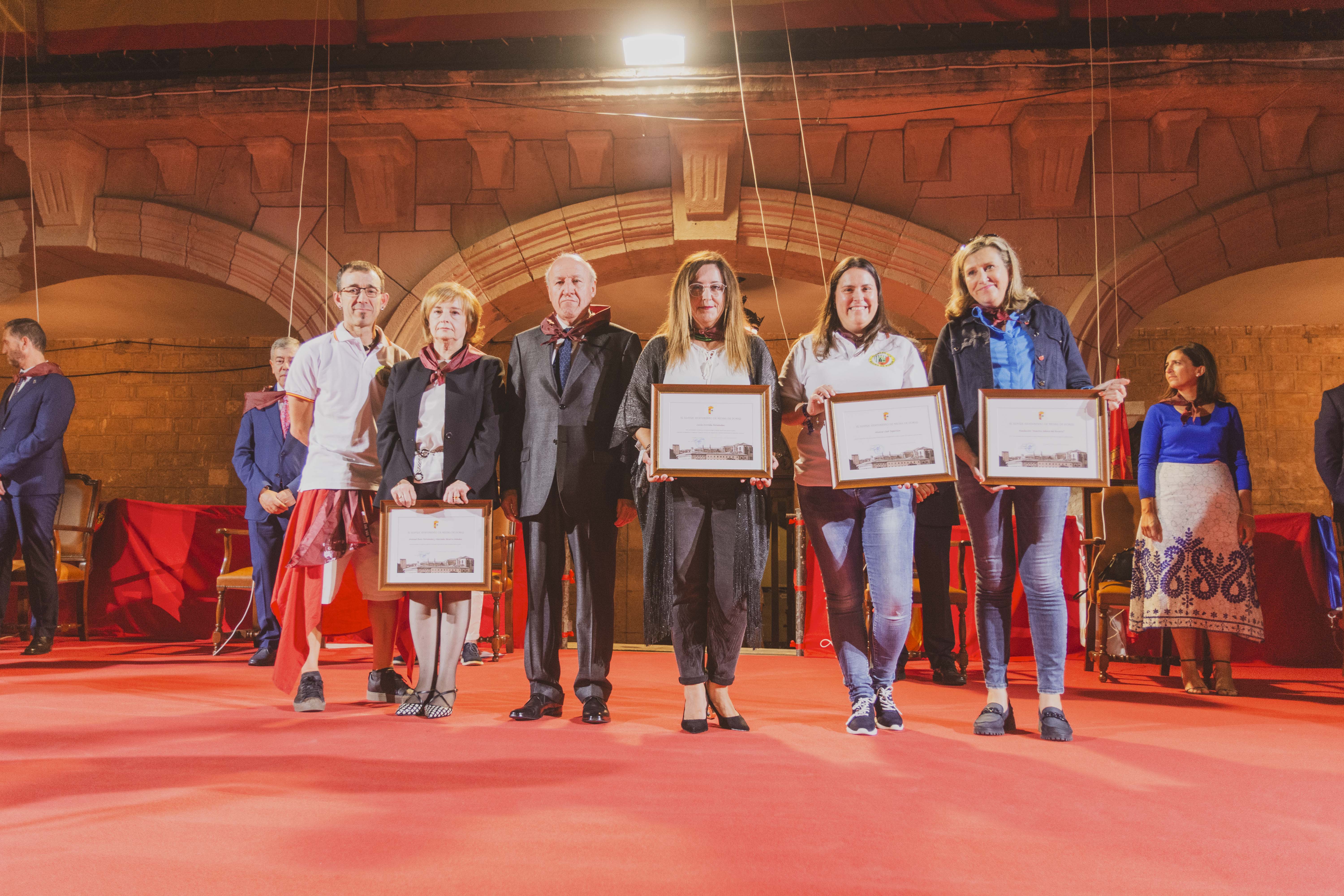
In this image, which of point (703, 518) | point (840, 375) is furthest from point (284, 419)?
point (840, 375)

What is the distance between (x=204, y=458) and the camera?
1076 centimetres

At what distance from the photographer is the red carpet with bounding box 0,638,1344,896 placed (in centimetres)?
135

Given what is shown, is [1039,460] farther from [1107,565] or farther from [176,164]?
[176,164]

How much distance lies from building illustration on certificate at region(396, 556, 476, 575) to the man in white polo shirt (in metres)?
0.30

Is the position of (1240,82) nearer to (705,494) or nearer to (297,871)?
(705,494)

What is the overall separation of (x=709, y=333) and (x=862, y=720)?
1.22 meters

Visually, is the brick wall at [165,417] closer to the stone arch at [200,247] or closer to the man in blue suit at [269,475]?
the stone arch at [200,247]

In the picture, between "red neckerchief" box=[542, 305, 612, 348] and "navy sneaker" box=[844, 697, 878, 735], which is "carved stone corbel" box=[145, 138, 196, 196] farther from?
"navy sneaker" box=[844, 697, 878, 735]

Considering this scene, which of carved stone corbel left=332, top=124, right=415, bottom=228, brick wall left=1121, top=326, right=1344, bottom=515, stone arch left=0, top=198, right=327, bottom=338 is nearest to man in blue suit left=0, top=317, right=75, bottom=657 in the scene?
stone arch left=0, top=198, right=327, bottom=338

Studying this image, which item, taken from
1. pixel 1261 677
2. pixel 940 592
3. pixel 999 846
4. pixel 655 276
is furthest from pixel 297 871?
pixel 655 276

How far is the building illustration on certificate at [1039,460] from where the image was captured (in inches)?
99.6

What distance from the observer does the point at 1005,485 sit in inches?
99.1

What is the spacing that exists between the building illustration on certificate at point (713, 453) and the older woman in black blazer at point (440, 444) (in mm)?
702

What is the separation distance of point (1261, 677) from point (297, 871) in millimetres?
4985
